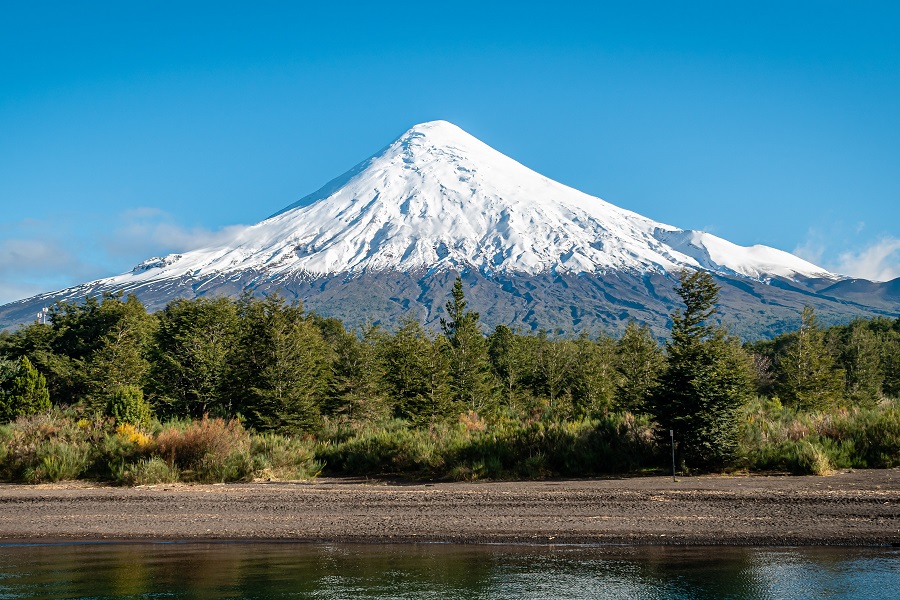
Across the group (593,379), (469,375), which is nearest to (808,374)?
(593,379)

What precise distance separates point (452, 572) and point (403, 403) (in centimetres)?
2090

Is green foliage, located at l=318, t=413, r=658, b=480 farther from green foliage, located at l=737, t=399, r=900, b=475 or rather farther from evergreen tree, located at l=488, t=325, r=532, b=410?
evergreen tree, located at l=488, t=325, r=532, b=410

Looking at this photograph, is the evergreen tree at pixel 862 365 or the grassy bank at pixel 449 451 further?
the evergreen tree at pixel 862 365

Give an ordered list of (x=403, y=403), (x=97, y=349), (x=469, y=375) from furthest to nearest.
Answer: (x=97, y=349) < (x=469, y=375) < (x=403, y=403)

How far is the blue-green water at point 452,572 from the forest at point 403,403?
222 inches

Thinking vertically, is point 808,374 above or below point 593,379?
below

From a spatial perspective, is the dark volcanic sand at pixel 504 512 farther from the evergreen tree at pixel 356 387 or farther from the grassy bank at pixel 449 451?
the evergreen tree at pixel 356 387

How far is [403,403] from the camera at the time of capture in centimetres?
3066

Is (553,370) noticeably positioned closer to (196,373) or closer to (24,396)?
(196,373)

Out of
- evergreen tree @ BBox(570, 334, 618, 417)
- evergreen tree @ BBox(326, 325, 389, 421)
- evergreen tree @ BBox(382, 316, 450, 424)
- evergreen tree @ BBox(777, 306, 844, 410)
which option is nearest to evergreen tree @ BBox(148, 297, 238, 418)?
evergreen tree @ BBox(326, 325, 389, 421)

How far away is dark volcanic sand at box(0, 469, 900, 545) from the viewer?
1124 cm

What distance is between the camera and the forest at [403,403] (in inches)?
643

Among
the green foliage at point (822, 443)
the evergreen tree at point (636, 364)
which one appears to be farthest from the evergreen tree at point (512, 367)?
the green foliage at point (822, 443)

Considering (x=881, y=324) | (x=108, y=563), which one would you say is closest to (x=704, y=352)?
(x=108, y=563)
